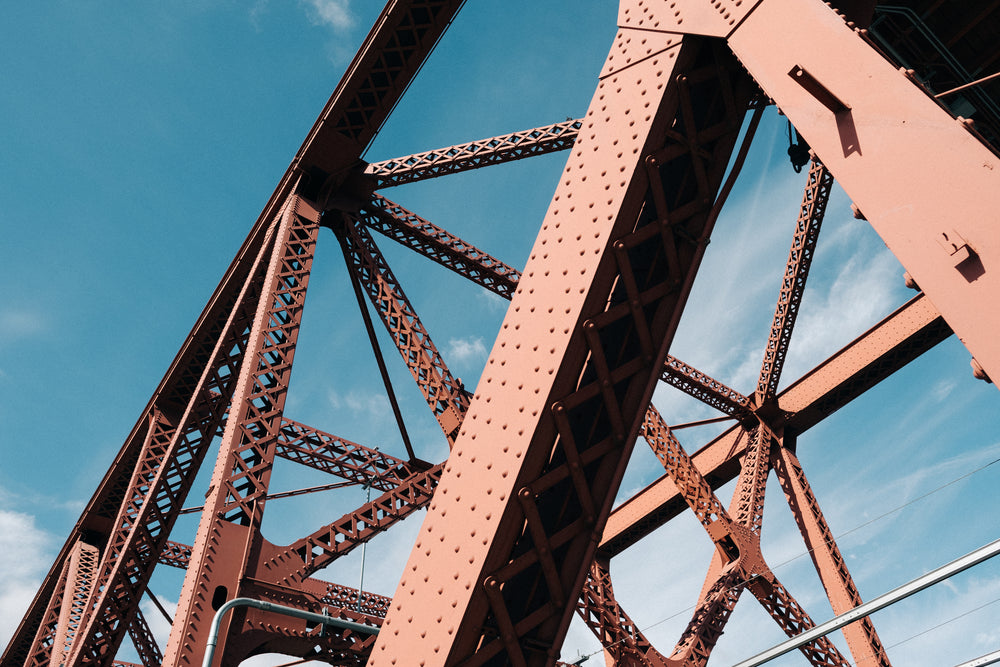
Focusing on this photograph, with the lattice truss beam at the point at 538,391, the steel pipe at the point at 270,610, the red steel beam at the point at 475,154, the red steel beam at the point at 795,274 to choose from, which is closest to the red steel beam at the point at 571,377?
the lattice truss beam at the point at 538,391

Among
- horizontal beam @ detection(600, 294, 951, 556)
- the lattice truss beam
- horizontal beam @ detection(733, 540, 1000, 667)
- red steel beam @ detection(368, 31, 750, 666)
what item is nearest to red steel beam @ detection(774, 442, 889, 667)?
the lattice truss beam

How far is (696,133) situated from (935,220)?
1.38 meters

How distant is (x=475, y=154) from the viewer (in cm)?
923

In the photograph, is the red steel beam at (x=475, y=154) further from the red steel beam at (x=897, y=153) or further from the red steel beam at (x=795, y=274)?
the red steel beam at (x=897, y=153)

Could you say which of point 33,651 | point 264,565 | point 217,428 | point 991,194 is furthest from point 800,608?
point 33,651

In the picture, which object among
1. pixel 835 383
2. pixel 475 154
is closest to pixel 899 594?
pixel 475 154

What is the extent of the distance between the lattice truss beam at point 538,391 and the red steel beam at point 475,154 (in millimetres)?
31

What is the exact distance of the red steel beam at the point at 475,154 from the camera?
9.01 meters

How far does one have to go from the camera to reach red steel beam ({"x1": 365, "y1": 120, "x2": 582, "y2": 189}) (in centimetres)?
901

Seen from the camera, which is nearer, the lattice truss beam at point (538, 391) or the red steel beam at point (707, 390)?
the lattice truss beam at point (538, 391)

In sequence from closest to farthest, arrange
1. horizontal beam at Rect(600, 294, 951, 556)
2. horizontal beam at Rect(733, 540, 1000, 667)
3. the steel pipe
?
horizontal beam at Rect(733, 540, 1000, 667) < the steel pipe < horizontal beam at Rect(600, 294, 951, 556)

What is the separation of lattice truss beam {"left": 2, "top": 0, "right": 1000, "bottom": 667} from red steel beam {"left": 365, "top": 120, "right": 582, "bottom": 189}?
31 mm

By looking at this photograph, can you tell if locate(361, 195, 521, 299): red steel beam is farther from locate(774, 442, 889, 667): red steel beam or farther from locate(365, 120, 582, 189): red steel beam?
locate(774, 442, 889, 667): red steel beam

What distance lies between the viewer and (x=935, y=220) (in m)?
2.33
